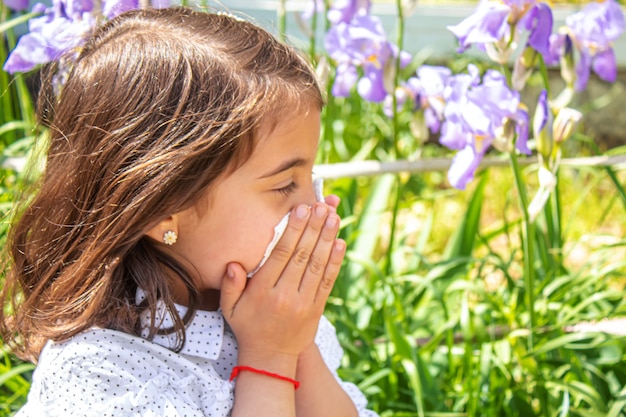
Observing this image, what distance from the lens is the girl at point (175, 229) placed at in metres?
1.17

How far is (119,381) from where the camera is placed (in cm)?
116

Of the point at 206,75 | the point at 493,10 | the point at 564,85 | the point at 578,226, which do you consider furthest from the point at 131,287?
the point at 564,85

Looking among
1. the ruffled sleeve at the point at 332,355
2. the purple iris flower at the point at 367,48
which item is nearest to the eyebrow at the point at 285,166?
the ruffled sleeve at the point at 332,355

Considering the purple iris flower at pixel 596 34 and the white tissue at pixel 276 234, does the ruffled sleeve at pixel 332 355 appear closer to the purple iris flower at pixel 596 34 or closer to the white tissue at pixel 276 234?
the white tissue at pixel 276 234

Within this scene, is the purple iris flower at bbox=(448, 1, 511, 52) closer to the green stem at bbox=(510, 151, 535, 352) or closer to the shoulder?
the green stem at bbox=(510, 151, 535, 352)

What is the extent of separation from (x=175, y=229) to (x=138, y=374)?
22 cm

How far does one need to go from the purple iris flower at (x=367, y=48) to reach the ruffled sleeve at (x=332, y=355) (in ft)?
2.22

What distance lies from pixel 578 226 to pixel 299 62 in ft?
6.59

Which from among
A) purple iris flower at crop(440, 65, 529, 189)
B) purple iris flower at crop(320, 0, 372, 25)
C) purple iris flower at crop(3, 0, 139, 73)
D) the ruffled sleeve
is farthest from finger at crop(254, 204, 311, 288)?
purple iris flower at crop(320, 0, 372, 25)

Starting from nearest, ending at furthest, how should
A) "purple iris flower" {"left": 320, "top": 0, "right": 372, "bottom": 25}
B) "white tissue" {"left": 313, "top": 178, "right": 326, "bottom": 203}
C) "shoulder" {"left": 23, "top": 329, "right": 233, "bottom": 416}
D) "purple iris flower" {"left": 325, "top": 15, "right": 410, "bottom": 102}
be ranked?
1. "shoulder" {"left": 23, "top": 329, "right": 233, "bottom": 416}
2. "white tissue" {"left": 313, "top": 178, "right": 326, "bottom": 203}
3. "purple iris flower" {"left": 325, "top": 15, "right": 410, "bottom": 102}
4. "purple iris flower" {"left": 320, "top": 0, "right": 372, "bottom": 25}

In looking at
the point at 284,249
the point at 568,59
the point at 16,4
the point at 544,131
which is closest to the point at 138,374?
the point at 284,249

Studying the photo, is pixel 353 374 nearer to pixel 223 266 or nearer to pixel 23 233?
pixel 223 266

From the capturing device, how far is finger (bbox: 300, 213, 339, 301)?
1276 mm

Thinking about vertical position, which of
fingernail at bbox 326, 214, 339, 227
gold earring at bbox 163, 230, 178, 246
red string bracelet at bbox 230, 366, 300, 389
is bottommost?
red string bracelet at bbox 230, 366, 300, 389
